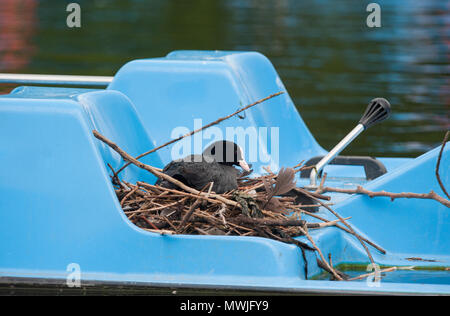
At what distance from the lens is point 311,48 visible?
17.4 metres

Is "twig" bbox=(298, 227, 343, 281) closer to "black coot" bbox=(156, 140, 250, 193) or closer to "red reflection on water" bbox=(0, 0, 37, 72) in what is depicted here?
"black coot" bbox=(156, 140, 250, 193)

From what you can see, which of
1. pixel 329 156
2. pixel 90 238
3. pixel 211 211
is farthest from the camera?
pixel 329 156

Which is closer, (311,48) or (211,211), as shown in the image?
(211,211)

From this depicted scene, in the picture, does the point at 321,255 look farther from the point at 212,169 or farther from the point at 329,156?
the point at 329,156

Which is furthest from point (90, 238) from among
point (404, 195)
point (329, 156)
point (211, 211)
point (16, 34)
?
point (16, 34)

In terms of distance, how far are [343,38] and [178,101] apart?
1492cm

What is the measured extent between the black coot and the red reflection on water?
11047 millimetres

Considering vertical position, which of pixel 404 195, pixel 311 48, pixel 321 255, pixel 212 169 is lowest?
pixel 311 48

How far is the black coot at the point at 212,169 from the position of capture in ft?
10.3

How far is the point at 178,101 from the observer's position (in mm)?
4484

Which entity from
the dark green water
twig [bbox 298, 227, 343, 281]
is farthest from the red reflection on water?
twig [bbox 298, 227, 343, 281]

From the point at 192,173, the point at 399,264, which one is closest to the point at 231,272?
the point at 192,173

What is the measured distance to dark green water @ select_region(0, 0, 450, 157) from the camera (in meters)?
10.6

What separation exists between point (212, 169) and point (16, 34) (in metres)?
17.2
